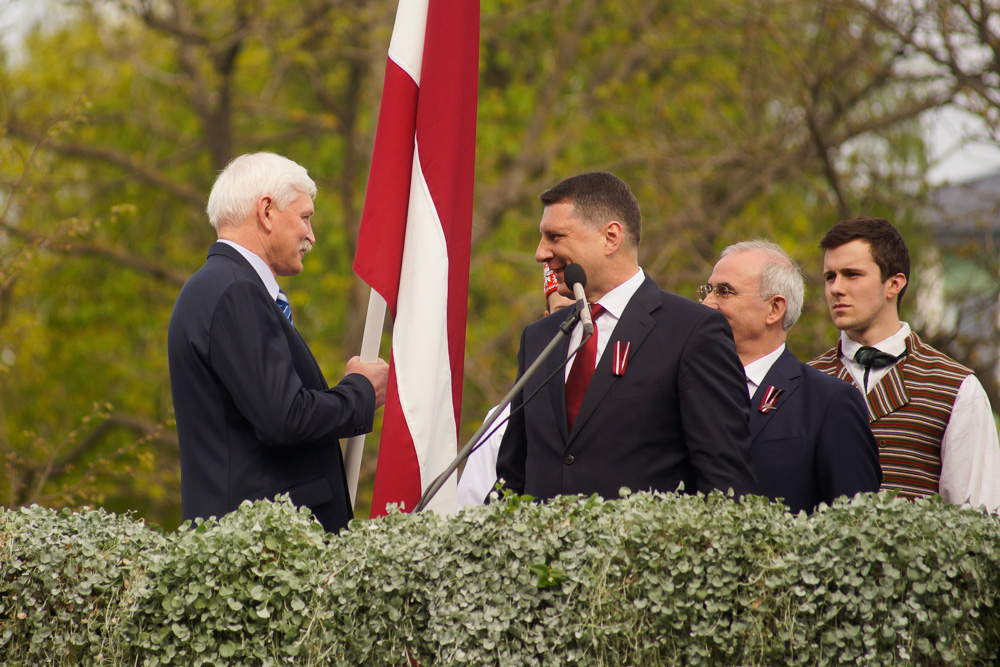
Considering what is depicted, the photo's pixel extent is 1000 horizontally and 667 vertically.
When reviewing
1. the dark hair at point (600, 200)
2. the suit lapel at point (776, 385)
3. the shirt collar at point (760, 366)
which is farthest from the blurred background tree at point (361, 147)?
the dark hair at point (600, 200)

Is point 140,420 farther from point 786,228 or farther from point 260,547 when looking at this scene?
point 260,547

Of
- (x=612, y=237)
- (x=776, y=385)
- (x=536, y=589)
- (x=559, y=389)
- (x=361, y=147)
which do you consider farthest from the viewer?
(x=361, y=147)

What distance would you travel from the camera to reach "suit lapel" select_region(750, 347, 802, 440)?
4277 millimetres

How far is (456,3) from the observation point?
4422 mm

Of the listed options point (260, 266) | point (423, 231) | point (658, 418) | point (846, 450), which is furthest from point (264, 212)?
point (846, 450)

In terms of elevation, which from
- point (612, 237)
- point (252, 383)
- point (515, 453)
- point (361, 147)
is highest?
point (361, 147)

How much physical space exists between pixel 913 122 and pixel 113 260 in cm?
980

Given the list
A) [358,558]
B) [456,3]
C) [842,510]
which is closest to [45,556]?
[358,558]

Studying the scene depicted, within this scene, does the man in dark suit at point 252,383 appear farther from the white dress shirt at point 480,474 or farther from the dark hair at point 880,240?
the dark hair at point 880,240

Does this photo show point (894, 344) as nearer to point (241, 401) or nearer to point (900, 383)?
point (900, 383)

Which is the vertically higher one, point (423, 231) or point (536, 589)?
point (423, 231)

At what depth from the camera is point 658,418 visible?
3.67 m

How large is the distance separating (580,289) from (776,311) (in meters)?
1.60

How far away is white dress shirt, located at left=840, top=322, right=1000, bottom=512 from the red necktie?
1.46 m
